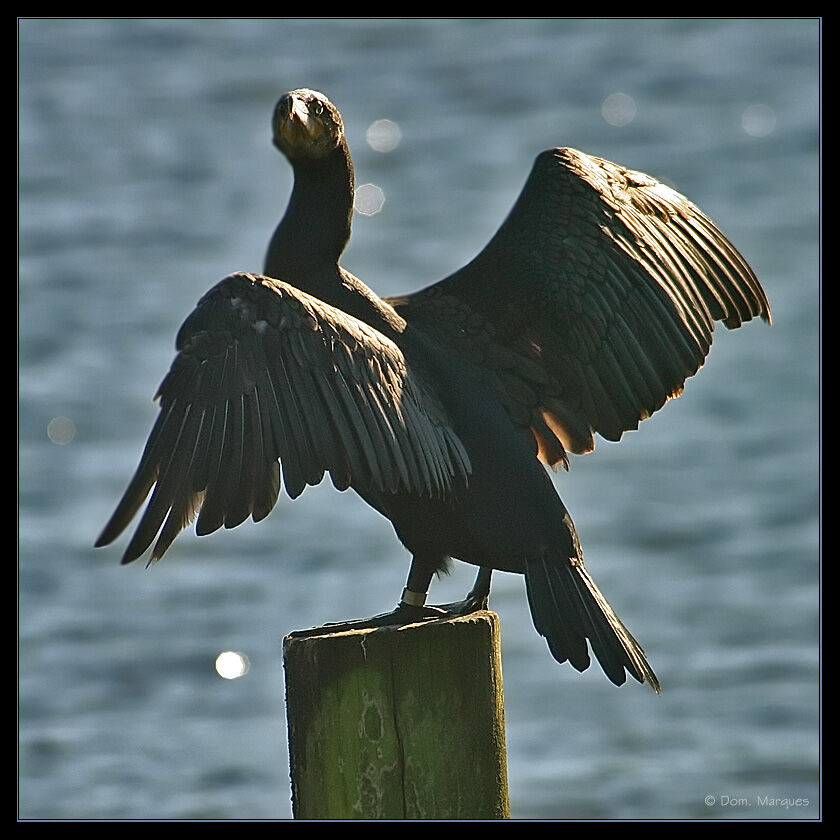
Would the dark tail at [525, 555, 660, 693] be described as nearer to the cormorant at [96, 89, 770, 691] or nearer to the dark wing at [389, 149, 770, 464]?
the cormorant at [96, 89, 770, 691]

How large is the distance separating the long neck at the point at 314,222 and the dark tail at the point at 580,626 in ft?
3.46

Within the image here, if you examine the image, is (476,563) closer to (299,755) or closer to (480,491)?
(480,491)

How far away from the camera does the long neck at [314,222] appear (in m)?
4.77

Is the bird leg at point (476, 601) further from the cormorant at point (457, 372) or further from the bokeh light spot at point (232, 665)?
the bokeh light spot at point (232, 665)

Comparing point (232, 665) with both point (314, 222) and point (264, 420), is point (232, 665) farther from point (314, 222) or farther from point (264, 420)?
point (264, 420)

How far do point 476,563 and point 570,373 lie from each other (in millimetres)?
674

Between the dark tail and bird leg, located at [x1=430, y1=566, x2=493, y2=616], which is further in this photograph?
bird leg, located at [x1=430, y1=566, x2=493, y2=616]

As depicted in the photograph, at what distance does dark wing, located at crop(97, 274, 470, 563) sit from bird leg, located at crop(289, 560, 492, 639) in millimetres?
333

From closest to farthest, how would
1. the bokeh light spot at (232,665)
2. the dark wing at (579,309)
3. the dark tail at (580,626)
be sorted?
the dark tail at (580,626), the dark wing at (579,309), the bokeh light spot at (232,665)

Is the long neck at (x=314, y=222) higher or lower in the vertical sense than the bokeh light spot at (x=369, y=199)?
lower

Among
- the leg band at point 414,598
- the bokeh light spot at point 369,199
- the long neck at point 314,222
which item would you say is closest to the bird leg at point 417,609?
the leg band at point 414,598

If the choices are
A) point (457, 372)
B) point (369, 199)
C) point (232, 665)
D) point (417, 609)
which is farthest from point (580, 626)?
point (369, 199)

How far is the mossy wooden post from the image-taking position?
13.6ft

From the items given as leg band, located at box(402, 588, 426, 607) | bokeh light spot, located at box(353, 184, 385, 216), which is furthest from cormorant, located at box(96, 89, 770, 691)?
bokeh light spot, located at box(353, 184, 385, 216)
